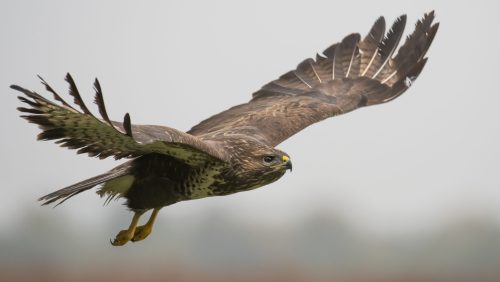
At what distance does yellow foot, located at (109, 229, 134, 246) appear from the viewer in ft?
40.1

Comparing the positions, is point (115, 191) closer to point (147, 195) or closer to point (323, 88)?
point (147, 195)

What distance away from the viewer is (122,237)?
40.1 feet

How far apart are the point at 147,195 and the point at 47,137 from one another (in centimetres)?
209

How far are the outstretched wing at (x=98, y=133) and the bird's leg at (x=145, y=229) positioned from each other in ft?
5.56

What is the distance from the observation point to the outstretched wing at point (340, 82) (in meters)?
13.6

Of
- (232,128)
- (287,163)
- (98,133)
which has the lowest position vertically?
(287,163)

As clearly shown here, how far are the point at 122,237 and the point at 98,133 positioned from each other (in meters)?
2.65

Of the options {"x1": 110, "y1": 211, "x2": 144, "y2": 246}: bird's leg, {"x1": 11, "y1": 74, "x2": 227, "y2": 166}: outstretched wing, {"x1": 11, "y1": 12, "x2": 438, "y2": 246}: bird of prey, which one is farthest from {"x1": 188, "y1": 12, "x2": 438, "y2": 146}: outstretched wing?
{"x1": 11, "y1": 74, "x2": 227, "y2": 166}: outstretched wing

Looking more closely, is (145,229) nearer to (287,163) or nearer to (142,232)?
(142,232)

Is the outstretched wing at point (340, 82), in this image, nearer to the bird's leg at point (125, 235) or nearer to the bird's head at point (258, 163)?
the bird's leg at point (125, 235)

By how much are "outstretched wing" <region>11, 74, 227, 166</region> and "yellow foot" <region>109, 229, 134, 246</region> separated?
5.88 ft

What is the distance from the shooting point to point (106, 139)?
9.91m

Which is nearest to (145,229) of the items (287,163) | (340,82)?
(287,163)

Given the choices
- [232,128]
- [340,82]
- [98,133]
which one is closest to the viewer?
[98,133]
